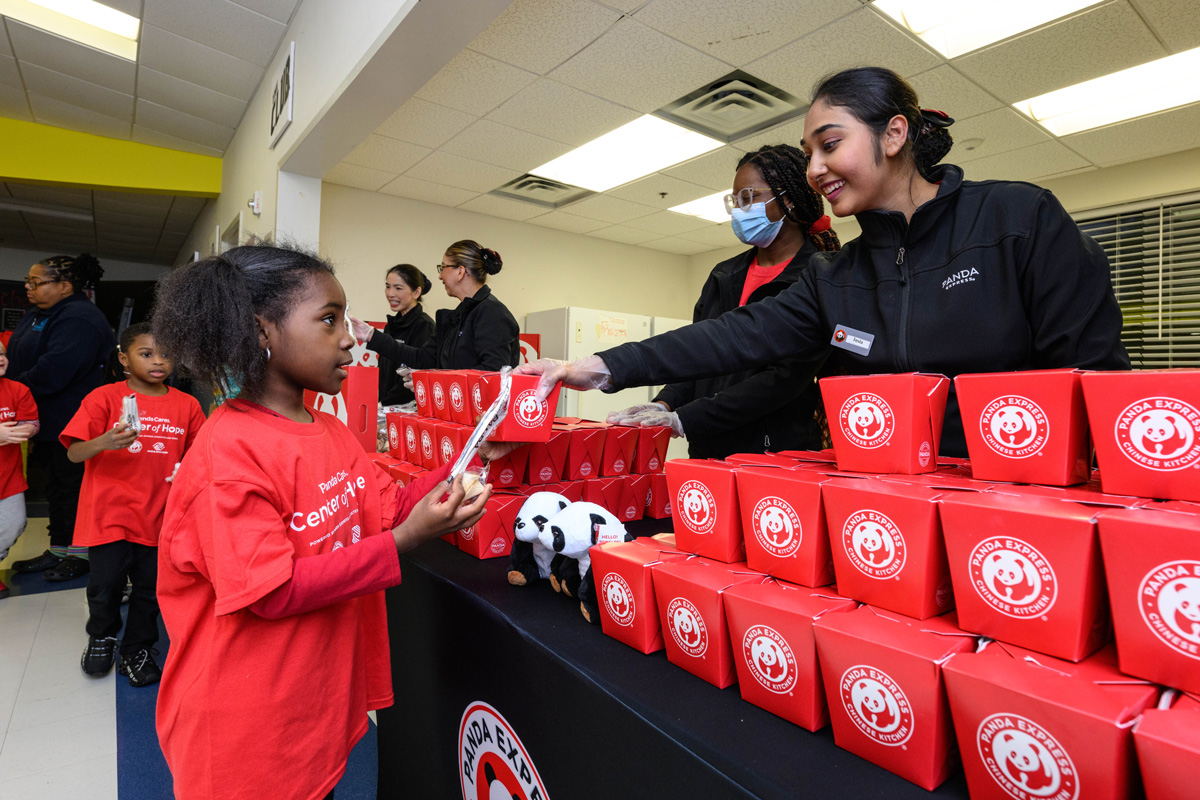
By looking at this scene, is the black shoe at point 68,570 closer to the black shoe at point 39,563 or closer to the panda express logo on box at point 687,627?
the black shoe at point 39,563

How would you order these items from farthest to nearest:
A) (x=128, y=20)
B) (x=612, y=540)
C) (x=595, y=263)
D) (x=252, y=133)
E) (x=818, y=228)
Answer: (x=595, y=263) → (x=252, y=133) → (x=128, y=20) → (x=818, y=228) → (x=612, y=540)

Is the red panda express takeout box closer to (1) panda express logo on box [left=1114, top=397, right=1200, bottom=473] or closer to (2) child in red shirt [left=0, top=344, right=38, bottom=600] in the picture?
(1) panda express logo on box [left=1114, top=397, right=1200, bottom=473]

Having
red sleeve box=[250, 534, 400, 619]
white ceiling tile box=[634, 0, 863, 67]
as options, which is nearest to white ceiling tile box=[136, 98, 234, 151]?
white ceiling tile box=[634, 0, 863, 67]

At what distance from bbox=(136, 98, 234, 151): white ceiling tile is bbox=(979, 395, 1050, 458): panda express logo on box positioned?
6127mm

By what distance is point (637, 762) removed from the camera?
2.53 feet

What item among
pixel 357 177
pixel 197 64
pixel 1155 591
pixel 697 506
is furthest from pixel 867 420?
pixel 357 177

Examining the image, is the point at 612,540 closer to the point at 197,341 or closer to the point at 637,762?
the point at 637,762

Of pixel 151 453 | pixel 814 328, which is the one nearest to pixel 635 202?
pixel 151 453

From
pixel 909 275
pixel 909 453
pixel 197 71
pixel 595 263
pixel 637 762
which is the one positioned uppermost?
pixel 197 71

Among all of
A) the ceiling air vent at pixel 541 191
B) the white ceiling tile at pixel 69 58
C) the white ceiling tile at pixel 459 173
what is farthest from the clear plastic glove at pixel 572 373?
the white ceiling tile at pixel 69 58

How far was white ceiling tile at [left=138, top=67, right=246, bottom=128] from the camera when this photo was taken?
A: 440cm

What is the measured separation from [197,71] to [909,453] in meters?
5.36

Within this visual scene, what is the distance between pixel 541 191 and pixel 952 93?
3.24m

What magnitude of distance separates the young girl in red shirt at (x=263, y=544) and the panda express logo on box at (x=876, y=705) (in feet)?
2.04
